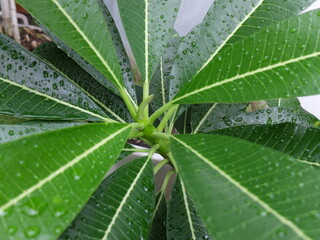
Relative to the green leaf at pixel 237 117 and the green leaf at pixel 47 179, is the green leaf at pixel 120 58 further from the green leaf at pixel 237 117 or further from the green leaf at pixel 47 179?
the green leaf at pixel 47 179

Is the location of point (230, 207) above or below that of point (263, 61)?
below

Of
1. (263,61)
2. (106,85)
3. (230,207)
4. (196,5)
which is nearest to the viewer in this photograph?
(230,207)

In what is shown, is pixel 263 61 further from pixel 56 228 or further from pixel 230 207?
pixel 56 228

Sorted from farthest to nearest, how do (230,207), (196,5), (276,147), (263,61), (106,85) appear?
1. (196,5)
2. (106,85)
3. (276,147)
4. (263,61)
5. (230,207)

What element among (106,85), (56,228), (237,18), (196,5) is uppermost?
(196,5)

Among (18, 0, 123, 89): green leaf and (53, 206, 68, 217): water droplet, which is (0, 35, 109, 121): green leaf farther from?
(53, 206, 68, 217): water droplet

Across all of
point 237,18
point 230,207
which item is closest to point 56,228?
point 230,207

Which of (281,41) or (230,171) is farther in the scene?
(281,41)
